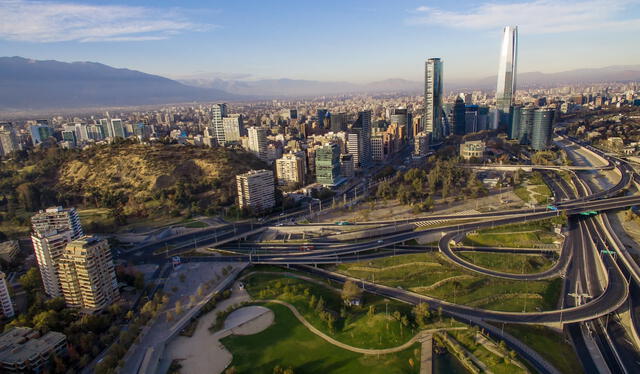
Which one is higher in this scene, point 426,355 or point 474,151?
point 474,151

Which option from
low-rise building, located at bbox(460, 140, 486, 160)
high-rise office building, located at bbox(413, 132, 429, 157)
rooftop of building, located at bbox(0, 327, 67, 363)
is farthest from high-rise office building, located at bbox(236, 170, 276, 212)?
low-rise building, located at bbox(460, 140, 486, 160)

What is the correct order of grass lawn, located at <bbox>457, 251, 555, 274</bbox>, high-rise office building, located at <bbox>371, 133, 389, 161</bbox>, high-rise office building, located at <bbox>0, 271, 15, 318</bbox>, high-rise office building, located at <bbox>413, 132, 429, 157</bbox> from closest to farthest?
1. high-rise office building, located at <bbox>0, 271, 15, 318</bbox>
2. grass lawn, located at <bbox>457, 251, 555, 274</bbox>
3. high-rise office building, located at <bbox>371, 133, 389, 161</bbox>
4. high-rise office building, located at <bbox>413, 132, 429, 157</bbox>

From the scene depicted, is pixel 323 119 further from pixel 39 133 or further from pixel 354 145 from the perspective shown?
pixel 39 133

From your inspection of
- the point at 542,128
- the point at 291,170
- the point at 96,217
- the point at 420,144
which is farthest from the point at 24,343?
the point at 542,128

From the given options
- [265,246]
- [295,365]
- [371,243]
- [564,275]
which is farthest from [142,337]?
[564,275]

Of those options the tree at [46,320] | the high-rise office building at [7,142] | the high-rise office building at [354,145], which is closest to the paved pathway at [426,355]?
the tree at [46,320]

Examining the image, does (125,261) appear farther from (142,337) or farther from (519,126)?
(519,126)

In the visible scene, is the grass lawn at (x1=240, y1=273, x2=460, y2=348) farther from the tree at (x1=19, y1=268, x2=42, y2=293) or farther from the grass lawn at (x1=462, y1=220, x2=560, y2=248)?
the tree at (x1=19, y1=268, x2=42, y2=293)
